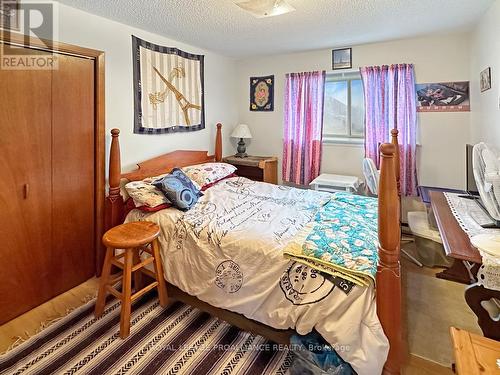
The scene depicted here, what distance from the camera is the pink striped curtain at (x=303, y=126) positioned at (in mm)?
3752

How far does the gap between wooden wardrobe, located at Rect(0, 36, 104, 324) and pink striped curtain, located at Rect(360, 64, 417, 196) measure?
9.40 feet

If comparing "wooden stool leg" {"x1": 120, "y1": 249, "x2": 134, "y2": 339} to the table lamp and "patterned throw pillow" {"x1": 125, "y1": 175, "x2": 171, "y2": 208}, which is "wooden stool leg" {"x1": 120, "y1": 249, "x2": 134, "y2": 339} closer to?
"patterned throw pillow" {"x1": 125, "y1": 175, "x2": 171, "y2": 208}

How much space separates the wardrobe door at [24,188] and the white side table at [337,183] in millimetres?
2713

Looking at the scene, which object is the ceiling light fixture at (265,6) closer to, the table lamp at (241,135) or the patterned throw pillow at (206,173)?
the patterned throw pillow at (206,173)

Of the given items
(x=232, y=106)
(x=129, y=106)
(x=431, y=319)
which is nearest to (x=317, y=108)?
(x=232, y=106)

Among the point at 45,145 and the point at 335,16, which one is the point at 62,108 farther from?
the point at 335,16

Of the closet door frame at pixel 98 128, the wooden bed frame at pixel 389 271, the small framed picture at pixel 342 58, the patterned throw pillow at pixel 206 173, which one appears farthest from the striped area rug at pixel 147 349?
the small framed picture at pixel 342 58

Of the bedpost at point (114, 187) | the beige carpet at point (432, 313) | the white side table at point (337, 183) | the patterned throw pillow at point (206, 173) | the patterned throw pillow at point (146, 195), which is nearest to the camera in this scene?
the beige carpet at point (432, 313)

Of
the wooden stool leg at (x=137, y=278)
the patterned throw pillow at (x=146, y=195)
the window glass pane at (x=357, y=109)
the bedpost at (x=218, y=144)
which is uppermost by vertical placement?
the window glass pane at (x=357, y=109)

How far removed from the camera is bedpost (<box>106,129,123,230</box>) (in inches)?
99.7

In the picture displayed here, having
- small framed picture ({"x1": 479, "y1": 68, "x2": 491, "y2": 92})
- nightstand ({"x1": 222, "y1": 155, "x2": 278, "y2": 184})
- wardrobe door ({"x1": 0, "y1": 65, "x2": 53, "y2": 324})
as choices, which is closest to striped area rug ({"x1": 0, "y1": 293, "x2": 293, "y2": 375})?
wardrobe door ({"x1": 0, "y1": 65, "x2": 53, "y2": 324})

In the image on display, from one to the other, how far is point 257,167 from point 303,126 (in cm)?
82

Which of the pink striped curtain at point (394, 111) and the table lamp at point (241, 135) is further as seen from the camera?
the table lamp at point (241, 135)

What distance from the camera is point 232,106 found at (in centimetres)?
432
